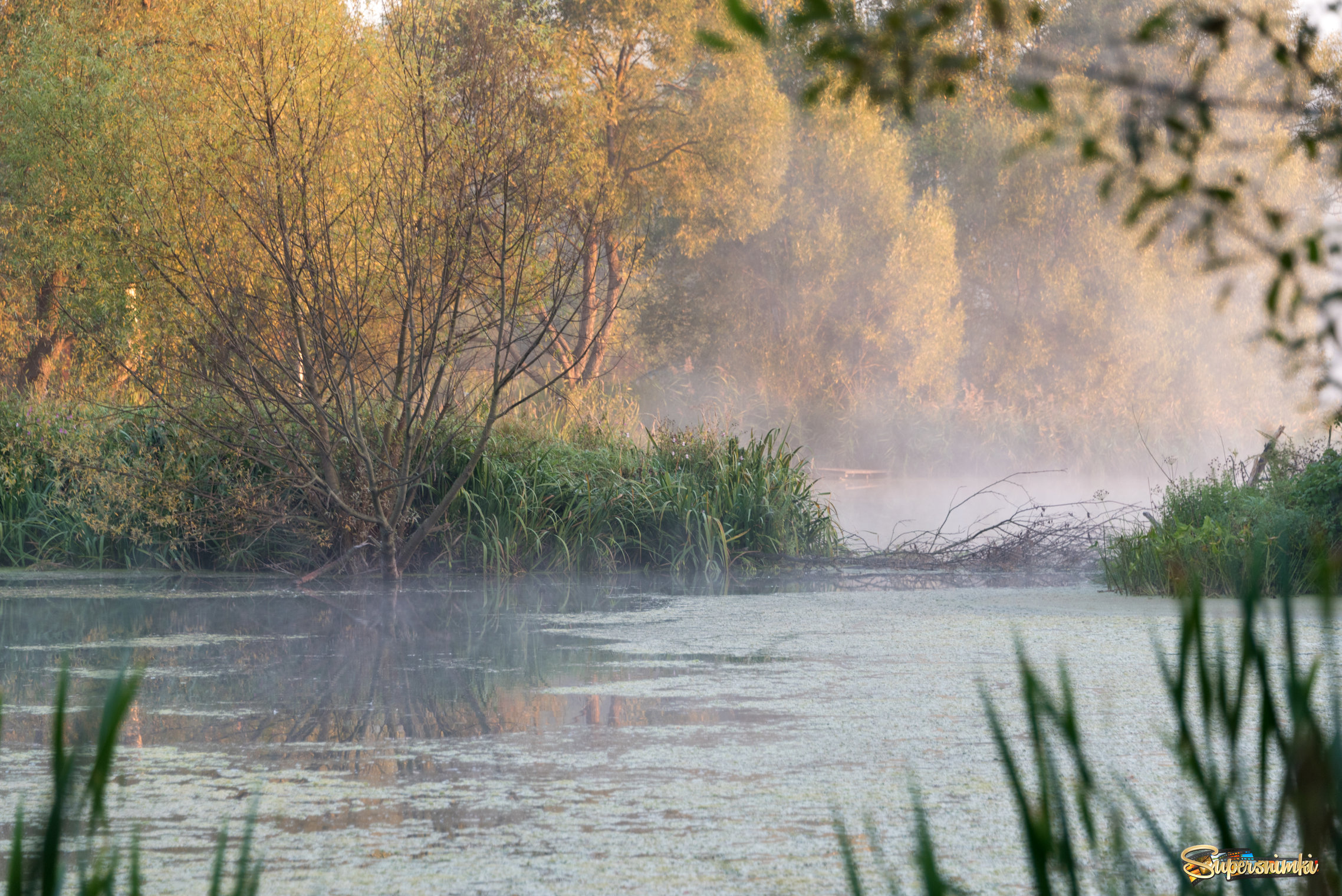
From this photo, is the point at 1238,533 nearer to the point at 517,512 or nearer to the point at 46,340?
the point at 517,512

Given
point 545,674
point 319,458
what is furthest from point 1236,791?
point 319,458

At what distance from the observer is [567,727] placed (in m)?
4.52

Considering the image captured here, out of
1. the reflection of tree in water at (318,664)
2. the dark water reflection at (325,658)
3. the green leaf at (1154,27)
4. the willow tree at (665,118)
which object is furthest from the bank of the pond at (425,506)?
the willow tree at (665,118)

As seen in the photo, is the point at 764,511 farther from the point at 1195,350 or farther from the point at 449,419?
the point at 1195,350

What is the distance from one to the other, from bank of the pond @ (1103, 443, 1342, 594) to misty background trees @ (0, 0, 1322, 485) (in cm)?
294

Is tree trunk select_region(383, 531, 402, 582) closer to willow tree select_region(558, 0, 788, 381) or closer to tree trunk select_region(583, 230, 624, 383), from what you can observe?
tree trunk select_region(583, 230, 624, 383)

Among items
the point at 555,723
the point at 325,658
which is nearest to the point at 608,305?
the point at 325,658

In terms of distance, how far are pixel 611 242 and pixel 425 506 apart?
1242 cm

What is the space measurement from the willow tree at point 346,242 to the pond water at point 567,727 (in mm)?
1178

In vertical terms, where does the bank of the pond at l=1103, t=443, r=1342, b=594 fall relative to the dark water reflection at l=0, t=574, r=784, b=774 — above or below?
above

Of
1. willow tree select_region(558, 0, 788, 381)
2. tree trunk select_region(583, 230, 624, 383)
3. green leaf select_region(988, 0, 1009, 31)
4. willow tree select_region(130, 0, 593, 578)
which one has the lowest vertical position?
green leaf select_region(988, 0, 1009, 31)

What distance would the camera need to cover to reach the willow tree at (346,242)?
7969mm

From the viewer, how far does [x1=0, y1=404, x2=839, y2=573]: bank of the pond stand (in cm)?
892

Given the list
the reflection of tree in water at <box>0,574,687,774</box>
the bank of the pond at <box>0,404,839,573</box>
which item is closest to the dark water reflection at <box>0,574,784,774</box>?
the reflection of tree in water at <box>0,574,687,774</box>
